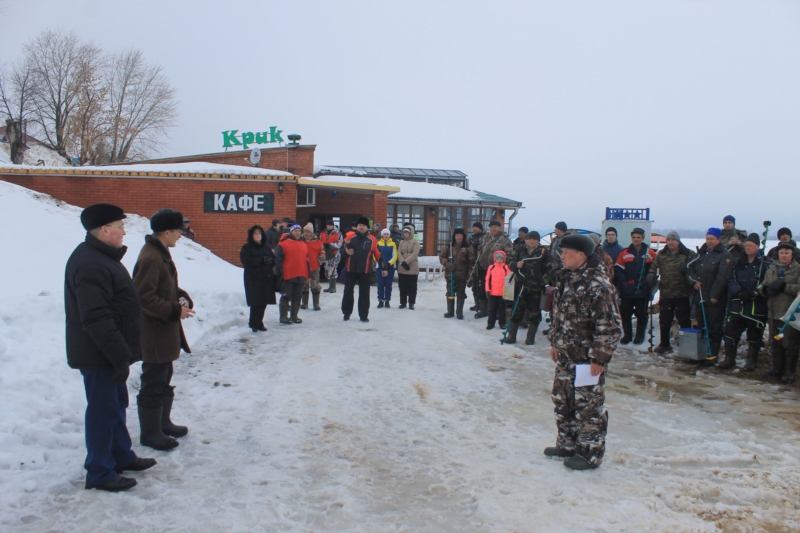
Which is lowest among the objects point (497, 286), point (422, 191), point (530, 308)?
point (530, 308)

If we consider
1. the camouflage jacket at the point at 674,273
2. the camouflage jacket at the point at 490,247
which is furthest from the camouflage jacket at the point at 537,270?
the camouflage jacket at the point at 674,273

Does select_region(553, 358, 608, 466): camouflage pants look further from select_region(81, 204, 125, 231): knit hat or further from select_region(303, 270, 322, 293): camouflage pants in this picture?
select_region(303, 270, 322, 293): camouflage pants

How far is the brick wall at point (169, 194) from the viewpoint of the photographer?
15852mm

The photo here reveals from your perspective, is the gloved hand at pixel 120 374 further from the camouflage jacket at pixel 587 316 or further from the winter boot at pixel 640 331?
the winter boot at pixel 640 331

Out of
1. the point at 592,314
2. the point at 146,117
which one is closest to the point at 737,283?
the point at 592,314

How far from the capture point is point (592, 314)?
4.01m

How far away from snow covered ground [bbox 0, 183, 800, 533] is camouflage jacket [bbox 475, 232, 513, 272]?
2.92 m

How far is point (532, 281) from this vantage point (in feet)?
28.0

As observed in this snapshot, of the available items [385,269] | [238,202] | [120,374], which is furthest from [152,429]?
[238,202]

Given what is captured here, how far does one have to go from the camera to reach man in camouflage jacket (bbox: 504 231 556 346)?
336 inches

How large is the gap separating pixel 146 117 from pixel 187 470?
1677 inches

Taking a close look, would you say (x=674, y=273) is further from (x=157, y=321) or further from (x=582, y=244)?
(x=157, y=321)

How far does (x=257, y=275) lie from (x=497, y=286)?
421 centimetres

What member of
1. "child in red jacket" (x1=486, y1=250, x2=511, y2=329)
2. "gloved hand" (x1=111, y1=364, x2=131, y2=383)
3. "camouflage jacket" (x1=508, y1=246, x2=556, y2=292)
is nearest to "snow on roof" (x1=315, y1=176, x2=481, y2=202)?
"child in red jacket" (x1=486, y1=250, x2=511, y2=329)
